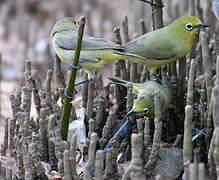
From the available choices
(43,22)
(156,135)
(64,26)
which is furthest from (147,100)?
(43,22)

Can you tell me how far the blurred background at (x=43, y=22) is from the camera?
5.63m

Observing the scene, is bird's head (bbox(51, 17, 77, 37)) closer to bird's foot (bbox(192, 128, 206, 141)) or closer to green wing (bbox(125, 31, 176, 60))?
green wing (bbox(125, 31, 176, 60))

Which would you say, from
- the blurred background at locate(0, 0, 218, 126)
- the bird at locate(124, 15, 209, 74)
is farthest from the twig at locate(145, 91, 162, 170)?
the blurred background at locate(0, 0, 218, 126)

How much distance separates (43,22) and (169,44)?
5.70m

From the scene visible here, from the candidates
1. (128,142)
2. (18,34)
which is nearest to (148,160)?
(128,142)

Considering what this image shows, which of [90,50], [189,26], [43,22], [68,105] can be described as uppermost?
[43,22]

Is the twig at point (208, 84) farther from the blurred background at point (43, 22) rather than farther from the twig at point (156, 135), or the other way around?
the blurred background at point (43, 22)

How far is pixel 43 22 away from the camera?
8.67 meters

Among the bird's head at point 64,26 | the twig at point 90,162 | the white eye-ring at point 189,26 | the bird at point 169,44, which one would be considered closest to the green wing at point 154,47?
the bird at point 169,44

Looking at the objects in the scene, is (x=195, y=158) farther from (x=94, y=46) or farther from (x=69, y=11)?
(x=69, y=11)

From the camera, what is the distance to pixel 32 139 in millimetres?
3016

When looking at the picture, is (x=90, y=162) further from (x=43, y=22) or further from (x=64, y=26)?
(x=43, y=22)

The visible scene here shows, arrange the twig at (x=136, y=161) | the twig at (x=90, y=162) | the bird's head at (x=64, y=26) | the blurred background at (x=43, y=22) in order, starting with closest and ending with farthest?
the twig at (x=136, y=161) → the twig at (x=90, y=162) → the bird's head at (x=64, y=26) → the blurred background at (x=43, y=22)

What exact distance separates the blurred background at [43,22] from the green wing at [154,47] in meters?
0.91
